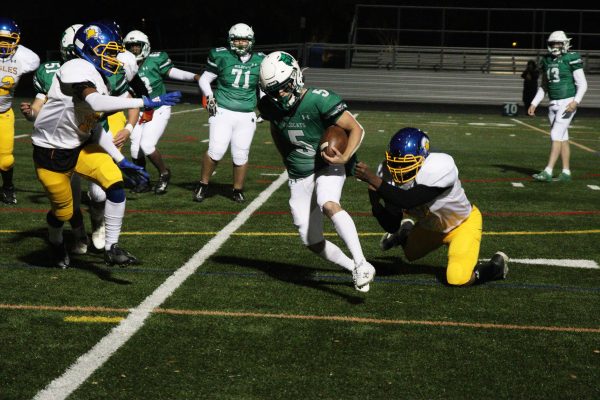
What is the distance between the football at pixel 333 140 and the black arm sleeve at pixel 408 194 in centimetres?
35

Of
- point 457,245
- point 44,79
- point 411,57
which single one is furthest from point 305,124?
point 411,57

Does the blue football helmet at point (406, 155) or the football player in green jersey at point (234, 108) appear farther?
the football player in green jersey at point (234, 108)

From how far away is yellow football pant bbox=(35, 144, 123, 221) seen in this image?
6.44m

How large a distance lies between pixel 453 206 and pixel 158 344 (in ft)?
8.03

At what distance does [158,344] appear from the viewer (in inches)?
201

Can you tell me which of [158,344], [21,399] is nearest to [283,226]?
[158,344]

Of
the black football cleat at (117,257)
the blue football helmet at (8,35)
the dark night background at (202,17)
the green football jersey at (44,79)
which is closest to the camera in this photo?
the black football cleat at (117,257)

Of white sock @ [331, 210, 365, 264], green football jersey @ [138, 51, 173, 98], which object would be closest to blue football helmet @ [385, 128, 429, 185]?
white sock @ [331, 210, 365, 264]

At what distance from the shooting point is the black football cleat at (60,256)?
6934 millimetres

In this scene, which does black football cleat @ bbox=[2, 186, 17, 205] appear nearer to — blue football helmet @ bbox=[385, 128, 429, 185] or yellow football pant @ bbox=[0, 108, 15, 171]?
yellow football pant @ bbox=[0, 108, 15, 171]

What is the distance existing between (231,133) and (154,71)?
4.94ft

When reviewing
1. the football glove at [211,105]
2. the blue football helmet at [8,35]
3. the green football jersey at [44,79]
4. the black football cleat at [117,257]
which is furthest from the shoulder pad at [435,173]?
the blue football helmet at [8,35]

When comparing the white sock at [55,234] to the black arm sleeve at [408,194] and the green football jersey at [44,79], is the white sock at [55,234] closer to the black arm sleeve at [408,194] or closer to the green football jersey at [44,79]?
the green football jersey at [44,79]

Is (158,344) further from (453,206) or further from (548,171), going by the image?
(548,171)
